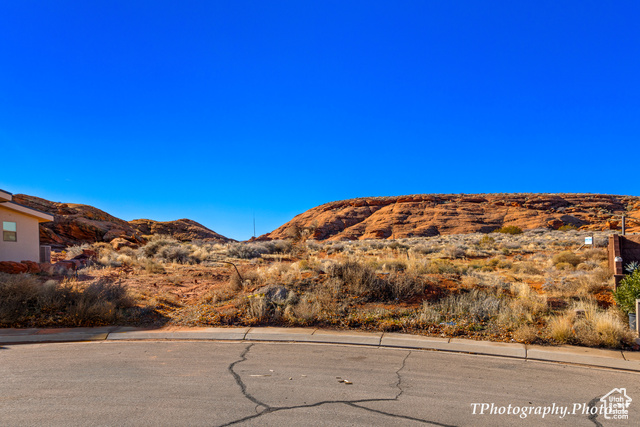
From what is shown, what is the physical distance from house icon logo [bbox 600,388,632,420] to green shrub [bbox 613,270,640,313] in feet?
13.1

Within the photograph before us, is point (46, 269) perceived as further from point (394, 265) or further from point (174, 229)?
point (174, 229)

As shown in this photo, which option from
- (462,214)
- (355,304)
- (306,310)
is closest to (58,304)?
(306,310)

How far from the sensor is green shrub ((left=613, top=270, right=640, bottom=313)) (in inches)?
343

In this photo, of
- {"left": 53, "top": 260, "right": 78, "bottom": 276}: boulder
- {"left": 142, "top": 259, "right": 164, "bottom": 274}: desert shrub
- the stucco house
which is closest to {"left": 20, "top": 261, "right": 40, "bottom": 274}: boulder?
{"left": 53, "top": 260, "right": 78, "bottom": 276}: boulder

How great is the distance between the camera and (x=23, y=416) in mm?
4695

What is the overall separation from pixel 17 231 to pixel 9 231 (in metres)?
0.46

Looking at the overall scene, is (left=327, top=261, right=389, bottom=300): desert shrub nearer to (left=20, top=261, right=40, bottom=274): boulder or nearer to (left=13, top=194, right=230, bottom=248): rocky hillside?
(left=20, top=261, right=40, bottom=274): boulder

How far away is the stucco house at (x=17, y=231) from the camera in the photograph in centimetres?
1981

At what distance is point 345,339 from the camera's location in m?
8.61

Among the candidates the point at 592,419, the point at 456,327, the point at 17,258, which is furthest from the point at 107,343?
the point at 17,258

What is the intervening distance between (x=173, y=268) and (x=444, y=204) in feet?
212

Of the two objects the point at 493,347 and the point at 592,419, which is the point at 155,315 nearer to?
the point at 493,347

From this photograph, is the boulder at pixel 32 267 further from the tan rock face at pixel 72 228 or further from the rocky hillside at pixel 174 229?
the rocky hillside at pixel 174 229

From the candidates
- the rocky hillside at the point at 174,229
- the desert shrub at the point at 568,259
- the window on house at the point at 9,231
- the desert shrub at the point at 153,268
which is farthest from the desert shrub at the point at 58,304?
the rocky hillside at the point at 174,229
